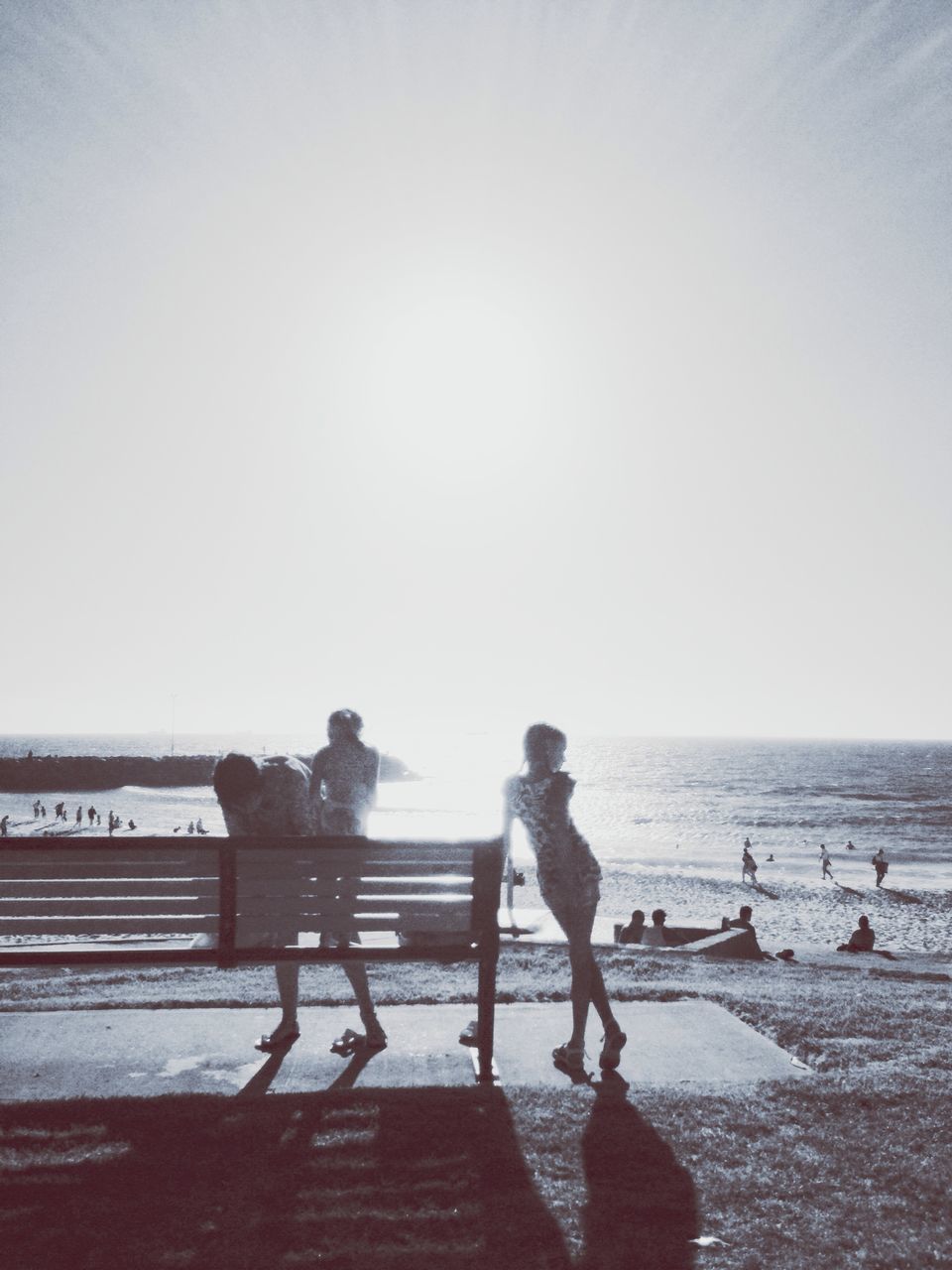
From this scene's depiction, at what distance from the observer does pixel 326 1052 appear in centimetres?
461

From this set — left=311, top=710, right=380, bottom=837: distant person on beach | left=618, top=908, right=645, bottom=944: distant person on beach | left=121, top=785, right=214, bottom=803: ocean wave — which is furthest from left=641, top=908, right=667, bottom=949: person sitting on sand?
left=121, top=785, right=214, bottom=803: ocean wave

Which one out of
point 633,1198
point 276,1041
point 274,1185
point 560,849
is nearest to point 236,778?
point 276,1041

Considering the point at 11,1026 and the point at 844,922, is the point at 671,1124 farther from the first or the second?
the point at 844,922

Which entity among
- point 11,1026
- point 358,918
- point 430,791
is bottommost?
point 430,791

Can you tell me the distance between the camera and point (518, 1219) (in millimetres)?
2961

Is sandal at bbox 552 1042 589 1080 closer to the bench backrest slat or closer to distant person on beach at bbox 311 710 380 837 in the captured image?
the bench backrest slat

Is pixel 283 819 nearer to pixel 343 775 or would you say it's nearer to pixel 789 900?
pixel 343 775

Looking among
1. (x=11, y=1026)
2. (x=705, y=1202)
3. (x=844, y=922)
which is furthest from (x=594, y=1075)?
(x=844, y=922)

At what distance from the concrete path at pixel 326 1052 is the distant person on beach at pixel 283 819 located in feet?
0.35

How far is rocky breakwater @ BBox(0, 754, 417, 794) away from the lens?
89438 millimetres

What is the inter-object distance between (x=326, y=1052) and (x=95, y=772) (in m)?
102

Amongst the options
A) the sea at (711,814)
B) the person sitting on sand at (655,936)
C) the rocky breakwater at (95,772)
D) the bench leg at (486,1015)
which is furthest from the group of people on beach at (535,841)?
the rocky breakwater at (95,772)

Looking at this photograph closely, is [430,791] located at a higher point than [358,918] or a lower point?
lower

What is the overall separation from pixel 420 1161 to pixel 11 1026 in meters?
2.98
